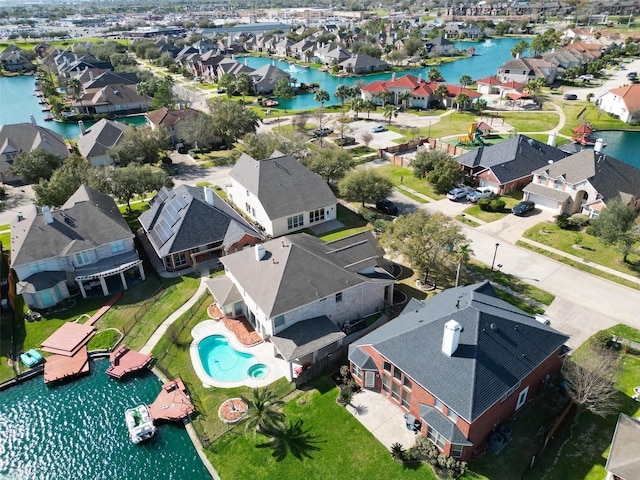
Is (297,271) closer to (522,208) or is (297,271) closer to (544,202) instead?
(522,208)

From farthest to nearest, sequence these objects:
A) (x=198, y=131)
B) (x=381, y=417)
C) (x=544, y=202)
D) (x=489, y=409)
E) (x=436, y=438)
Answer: (x=198, y=131)
(x=544, y=202)
(x=381, y=417)
(x=436, y=438)
(x=489, y=409)

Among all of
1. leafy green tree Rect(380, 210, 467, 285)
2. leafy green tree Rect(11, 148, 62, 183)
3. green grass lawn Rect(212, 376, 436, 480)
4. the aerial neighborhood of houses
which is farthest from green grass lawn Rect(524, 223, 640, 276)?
leafy green tree Rect(11, 148, 62, 183)

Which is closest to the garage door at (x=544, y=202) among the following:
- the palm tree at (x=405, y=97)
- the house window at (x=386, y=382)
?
the house window at (x=386, y=382)

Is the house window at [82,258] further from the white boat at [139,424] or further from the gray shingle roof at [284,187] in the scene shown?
the gray shingle roof at [284,187]

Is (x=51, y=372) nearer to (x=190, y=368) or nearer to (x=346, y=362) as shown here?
(x=190, y=368)

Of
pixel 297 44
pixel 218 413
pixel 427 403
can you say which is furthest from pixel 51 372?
pixel 297 44

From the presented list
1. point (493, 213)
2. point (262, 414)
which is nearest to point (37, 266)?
point (262, 414)
